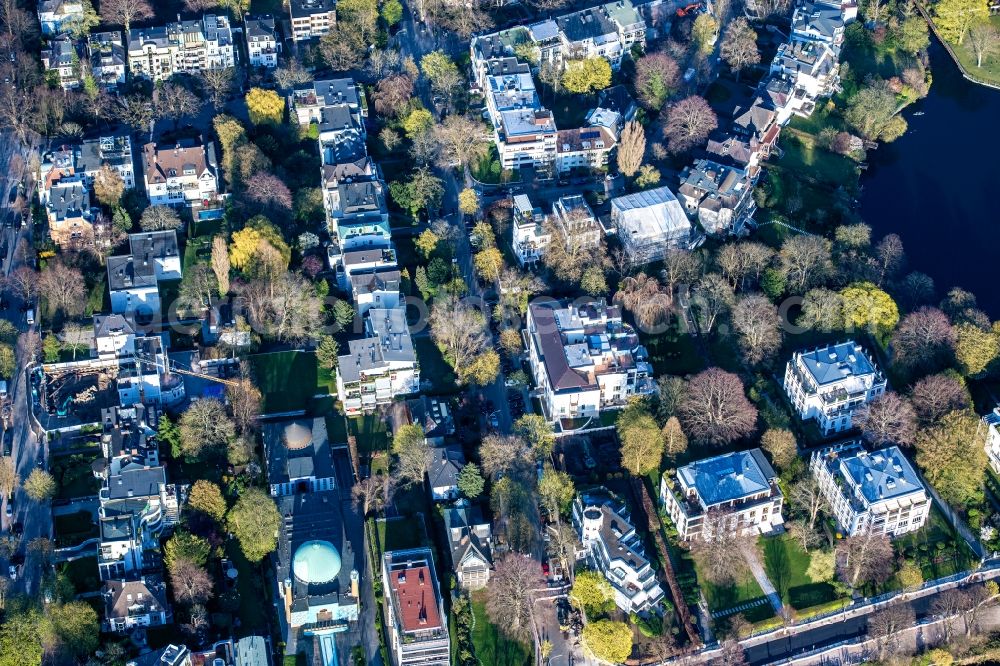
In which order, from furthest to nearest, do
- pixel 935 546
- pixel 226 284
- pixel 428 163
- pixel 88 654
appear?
pixel 428 163 < pixel 226 284 < pixel 935 546 < pixel 88 654

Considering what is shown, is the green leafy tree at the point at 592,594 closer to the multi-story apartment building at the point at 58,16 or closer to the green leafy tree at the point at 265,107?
the green leafy tree at the point at 265,107

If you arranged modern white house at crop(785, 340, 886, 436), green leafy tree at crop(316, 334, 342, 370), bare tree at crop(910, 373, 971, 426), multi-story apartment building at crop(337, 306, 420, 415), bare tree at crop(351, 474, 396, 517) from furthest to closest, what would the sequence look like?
1. green leafy tree at crop(316, 334, 342, 370)
2. multi-story apartment building at crop(337, 306, 420, 415)
3. modern white house at crop(785, 340, 886, 436)
4. bare tree at crop(910, 373, 971, 426)
5. bare tree at crop(351, 474, 396, 517)

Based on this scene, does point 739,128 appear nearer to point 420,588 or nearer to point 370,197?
point 370,197

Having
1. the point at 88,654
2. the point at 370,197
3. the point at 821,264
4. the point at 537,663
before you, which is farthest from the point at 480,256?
the point at 88,654

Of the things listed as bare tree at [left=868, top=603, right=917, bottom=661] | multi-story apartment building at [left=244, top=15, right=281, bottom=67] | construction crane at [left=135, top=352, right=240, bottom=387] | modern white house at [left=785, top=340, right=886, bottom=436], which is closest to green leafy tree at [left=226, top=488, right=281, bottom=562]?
construction crane at [left=135, top=352, right=240, bottom=387]

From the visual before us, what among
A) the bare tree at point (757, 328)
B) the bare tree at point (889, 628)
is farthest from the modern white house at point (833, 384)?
the bare tree at point (889, 628)

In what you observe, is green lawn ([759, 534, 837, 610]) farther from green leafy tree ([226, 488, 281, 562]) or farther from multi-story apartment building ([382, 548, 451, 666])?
green leafy tree ([226, 488, 281, 562])
